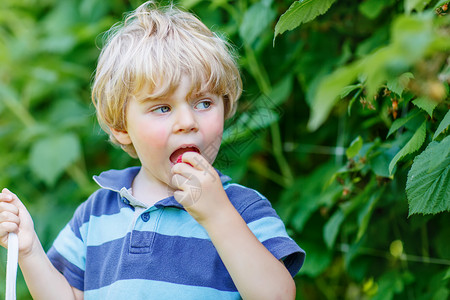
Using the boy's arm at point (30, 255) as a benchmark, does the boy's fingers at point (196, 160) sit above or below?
above

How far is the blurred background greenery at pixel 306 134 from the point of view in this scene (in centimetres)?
123

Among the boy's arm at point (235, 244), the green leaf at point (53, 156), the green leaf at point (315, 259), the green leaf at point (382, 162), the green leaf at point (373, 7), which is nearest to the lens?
the boy's arm at point (235, 244)

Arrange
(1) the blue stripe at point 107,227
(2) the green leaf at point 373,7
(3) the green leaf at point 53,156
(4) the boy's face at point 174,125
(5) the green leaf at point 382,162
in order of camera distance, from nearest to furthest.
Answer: (4) the boy's face at point 174,125 → (1) the blue stripe at point 107,227 → (5) the green leaf at point 382,162 → (2) the green leaf at point 373,7 → (3) the green leaf at point 53,156

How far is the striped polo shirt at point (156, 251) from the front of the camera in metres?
1.10

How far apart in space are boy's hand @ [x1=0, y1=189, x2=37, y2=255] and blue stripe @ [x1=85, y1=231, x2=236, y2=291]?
0.57ft

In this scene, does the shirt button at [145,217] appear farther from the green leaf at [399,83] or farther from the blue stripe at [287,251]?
the green leaf at [399,83]

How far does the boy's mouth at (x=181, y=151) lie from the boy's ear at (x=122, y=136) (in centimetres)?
19

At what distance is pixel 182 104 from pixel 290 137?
1.16 metres

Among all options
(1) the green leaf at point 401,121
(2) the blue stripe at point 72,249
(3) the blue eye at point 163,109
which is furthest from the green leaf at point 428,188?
(2) the blue stripe at point 72,249

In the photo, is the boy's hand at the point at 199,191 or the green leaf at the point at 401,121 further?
the green leaf at the point at 401,121

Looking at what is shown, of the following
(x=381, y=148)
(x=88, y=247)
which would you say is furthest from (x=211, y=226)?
(x=381, y=148)

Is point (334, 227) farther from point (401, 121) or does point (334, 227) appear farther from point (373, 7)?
point (373, 7)

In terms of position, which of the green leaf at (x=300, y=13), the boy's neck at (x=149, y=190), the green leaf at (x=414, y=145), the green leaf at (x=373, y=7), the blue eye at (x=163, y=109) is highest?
the green leaf at (x=300, y=13)

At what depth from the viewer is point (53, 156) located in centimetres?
234
